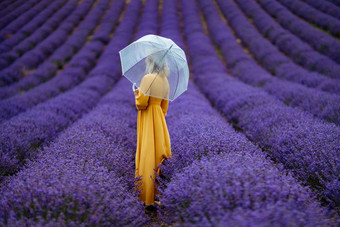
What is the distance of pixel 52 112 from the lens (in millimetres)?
4152

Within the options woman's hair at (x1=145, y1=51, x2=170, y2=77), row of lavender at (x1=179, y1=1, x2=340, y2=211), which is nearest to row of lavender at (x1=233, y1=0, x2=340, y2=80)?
row of lavender at (x1=179, y1=1, x2=340, y2=211)

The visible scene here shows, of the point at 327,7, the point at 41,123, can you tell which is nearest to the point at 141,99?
the point at 41,123

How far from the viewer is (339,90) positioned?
454cm

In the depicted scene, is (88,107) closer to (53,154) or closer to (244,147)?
(53,154)

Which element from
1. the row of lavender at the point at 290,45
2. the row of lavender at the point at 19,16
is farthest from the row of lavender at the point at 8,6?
the row of lavender at the point at 290,45

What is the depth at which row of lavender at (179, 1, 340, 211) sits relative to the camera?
202 cm

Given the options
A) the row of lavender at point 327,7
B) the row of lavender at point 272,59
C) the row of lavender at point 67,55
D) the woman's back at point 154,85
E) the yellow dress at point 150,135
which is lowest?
the row of lavender at point 67,55

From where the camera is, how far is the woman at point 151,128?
2.29 metres

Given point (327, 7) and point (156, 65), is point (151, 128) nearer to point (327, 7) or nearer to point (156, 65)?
point (156, 65)

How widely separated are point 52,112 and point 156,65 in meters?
2.69

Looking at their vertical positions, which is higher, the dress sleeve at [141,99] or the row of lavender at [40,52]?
the dress sleeve at [141,99]

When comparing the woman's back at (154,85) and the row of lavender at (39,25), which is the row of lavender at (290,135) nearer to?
the woman's back at (154,85)

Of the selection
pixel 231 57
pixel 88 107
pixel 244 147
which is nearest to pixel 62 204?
pixel 244 147

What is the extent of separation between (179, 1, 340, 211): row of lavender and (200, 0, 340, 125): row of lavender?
0.42m
